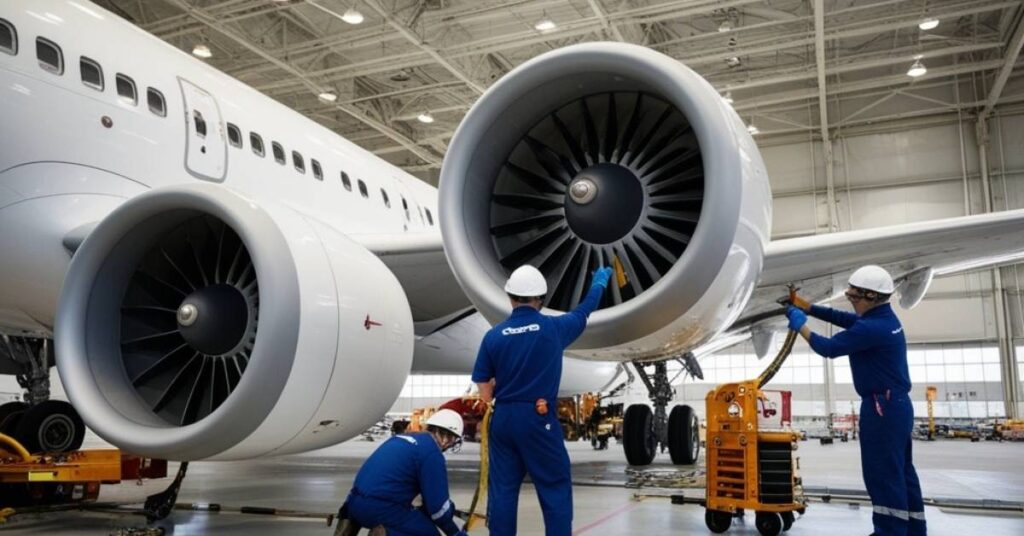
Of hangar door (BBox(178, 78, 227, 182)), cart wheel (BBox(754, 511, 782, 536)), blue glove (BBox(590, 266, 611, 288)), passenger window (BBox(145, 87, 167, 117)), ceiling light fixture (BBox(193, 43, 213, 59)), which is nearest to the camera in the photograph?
blue glove (BBox(590, 266, 611, 288))

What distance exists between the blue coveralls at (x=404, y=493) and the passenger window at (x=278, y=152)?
355 cm

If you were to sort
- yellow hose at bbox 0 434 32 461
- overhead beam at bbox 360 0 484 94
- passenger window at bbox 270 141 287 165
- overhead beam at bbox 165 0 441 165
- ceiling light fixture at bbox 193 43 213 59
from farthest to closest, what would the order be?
1. ceiling light fixture at bbox 193 43 213 59
2. overhead beam at bbox 165 0 441 165
3. overhead beam at bbox 360 0 484 94
4. passenger window at bbox 270 141 287 165
5. yellow hose at bbox 0 434 32 461

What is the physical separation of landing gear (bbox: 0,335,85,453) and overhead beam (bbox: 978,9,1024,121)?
18.4m

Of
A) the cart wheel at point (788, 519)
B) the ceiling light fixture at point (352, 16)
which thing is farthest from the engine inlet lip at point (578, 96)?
the ceiling light fixture at point (352, 16)

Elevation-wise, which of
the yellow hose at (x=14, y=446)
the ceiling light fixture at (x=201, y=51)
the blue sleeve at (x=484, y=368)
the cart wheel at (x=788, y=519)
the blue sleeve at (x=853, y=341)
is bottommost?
the cart wheel at (x=788, y=519)

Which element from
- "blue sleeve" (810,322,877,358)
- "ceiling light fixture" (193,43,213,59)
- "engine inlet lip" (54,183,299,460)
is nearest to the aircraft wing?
"blue sleeve" (810,322,877,358)

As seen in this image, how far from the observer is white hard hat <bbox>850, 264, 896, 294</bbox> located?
4258mm

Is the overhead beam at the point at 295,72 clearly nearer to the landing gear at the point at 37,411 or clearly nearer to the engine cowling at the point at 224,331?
the landing gear at the point at 37,411

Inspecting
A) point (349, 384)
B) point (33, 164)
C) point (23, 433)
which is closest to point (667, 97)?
point (349, 384)

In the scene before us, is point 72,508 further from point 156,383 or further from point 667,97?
point 667,97

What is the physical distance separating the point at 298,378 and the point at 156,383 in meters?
1.14

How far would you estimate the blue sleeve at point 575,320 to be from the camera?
3.51 m

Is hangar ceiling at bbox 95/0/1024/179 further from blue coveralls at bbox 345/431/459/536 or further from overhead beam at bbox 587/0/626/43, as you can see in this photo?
blue coveralls at bbox 345/431/459/536

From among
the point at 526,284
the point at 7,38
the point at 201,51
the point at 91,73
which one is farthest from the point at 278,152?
the point at 201,51
